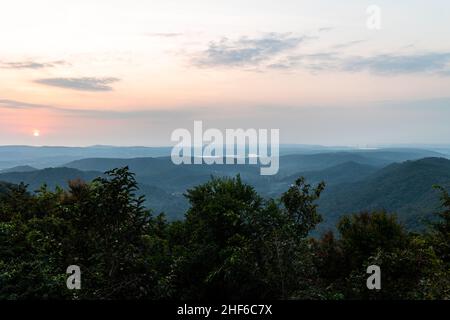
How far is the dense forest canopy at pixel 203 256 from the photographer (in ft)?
30.1

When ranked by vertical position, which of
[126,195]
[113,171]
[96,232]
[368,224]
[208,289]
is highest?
[113,171]

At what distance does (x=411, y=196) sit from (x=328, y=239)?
193 meters

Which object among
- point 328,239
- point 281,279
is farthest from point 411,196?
point 281,279

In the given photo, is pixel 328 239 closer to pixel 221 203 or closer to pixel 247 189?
pixel 247 189

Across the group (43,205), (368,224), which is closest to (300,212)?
(368,224)

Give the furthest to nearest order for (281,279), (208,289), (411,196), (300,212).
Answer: (411,196)
(208,289)
(300,212)
(281,279)

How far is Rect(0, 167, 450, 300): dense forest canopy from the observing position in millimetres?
9180

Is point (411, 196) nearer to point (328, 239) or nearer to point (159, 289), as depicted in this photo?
point (328, 239)

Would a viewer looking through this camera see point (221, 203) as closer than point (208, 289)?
No

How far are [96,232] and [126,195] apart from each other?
1237mm

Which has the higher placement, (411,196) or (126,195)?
(126,195)

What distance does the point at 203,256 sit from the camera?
15.2m
